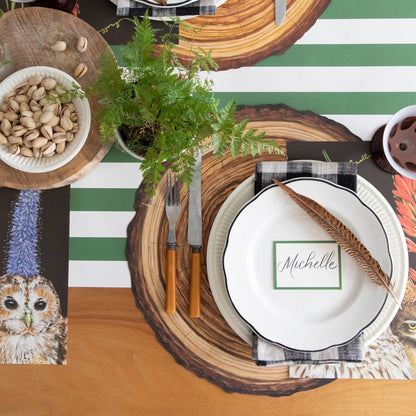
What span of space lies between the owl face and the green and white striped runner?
0.23 feet

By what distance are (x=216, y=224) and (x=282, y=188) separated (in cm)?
16

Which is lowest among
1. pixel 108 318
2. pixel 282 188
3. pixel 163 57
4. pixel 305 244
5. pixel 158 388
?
pixel 158 388

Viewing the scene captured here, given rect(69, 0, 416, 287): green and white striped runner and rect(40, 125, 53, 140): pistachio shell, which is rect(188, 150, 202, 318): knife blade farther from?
rect(40, 125, 53, 140): pistachio shell

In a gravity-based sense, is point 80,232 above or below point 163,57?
below

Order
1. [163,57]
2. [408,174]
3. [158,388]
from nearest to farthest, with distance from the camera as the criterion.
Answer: [163,57] → [408,174] → [158,388]

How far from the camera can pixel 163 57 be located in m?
0.67

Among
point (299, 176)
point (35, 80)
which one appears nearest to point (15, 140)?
point (35, 80)

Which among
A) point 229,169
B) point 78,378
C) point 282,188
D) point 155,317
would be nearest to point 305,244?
point 282,188

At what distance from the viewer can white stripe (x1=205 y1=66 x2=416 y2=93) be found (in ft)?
2.98

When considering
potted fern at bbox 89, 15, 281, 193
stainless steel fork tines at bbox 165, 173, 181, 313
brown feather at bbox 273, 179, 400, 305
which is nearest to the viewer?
potted fern at bbox 89, 15, 281, 193

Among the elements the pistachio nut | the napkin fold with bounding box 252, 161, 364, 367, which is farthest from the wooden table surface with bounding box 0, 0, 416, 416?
the pistachio nut

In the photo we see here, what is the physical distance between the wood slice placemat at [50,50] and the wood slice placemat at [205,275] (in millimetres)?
150

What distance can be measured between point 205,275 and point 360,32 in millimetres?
655

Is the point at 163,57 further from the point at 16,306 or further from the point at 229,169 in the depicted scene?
the point at 16,306
